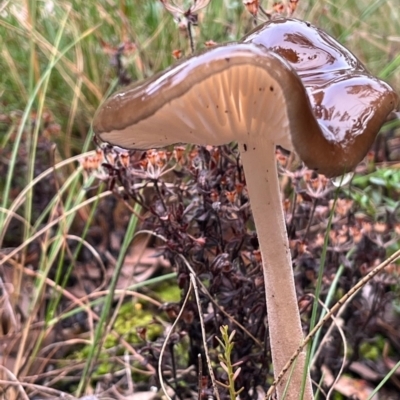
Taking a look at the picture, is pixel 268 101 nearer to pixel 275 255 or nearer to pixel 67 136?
pixel 275 255

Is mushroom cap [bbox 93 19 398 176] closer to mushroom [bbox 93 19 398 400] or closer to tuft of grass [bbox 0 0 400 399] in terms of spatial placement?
mushroom [bbox 93 19 398 400]

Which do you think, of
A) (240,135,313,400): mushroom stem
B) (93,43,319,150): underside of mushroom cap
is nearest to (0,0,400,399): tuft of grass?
(240,135,313,400): mushroom stem

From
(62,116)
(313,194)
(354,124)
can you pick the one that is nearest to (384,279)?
(313,194)

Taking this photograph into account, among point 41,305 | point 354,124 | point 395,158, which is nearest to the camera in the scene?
point 354,124

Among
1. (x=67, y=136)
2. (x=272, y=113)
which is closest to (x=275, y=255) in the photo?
(x=272, y=113)

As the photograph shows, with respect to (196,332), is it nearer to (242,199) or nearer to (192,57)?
(242,199)

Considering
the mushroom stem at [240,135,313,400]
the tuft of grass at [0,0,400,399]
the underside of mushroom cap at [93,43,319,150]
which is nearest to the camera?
the underside of mushroom cap at [93,43,319,150]
